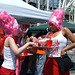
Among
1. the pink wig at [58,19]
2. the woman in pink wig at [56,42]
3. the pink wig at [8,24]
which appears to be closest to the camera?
the pink wig at [8,24]

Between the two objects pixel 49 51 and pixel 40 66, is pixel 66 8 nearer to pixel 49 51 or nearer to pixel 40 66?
pixel 40 66

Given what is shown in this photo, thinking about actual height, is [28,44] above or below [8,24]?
below

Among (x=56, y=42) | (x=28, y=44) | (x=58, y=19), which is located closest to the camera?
(x=28, y=44)

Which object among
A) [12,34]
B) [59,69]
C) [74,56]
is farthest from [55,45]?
[74,56]

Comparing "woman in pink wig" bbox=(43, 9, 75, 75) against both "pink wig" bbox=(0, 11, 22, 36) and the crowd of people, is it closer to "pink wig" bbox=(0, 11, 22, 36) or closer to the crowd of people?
the crowd of people

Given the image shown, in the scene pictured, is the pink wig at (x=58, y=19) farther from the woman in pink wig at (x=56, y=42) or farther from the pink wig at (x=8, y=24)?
the pink wig at (x=8, y=24)

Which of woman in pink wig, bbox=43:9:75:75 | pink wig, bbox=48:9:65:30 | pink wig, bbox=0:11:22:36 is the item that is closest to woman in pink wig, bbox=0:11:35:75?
pink wig, bbox=0:11:22:36

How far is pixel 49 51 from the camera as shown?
218cm

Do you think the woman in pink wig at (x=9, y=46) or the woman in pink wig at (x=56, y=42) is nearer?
the woman in pink wig at (x=9, y=46)

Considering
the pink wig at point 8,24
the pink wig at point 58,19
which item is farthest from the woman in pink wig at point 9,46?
the pink wig at point 58,19

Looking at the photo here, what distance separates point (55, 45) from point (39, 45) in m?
0.25

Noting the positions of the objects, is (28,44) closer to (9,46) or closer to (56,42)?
(9,46)

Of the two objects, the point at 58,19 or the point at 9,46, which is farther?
the point at 58,19

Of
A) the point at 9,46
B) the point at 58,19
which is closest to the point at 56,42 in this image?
the point at 58,19
